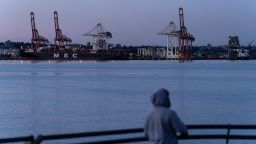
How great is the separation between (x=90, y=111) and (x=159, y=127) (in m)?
25.3

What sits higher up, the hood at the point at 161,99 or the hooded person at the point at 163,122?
the hood at the point at 161,99

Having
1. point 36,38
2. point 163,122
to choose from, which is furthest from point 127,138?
point 36,38

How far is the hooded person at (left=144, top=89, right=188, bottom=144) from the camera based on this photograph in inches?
241

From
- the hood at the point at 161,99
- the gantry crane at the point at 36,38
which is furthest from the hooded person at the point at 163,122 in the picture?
the gantry crane at the point at 36,38

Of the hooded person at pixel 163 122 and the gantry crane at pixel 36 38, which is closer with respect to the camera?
the hooded person at pixel 163 122

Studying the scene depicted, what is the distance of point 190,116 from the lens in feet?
94.3

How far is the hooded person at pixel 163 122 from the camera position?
612cm

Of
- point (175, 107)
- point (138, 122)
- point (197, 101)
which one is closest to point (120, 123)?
point (138, 122)

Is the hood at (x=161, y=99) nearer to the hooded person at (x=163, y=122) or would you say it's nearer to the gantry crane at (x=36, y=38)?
the hooded person at (x=163, y=122)

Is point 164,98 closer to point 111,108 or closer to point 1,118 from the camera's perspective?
point 1,118

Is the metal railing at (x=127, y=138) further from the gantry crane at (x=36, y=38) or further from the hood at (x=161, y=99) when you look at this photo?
the gantry crane at (x=36, y=38)

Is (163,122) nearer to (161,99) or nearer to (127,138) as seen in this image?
(161,99)

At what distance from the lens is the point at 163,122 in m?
6.20

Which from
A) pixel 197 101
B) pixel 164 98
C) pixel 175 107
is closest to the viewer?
pixel 164 98
